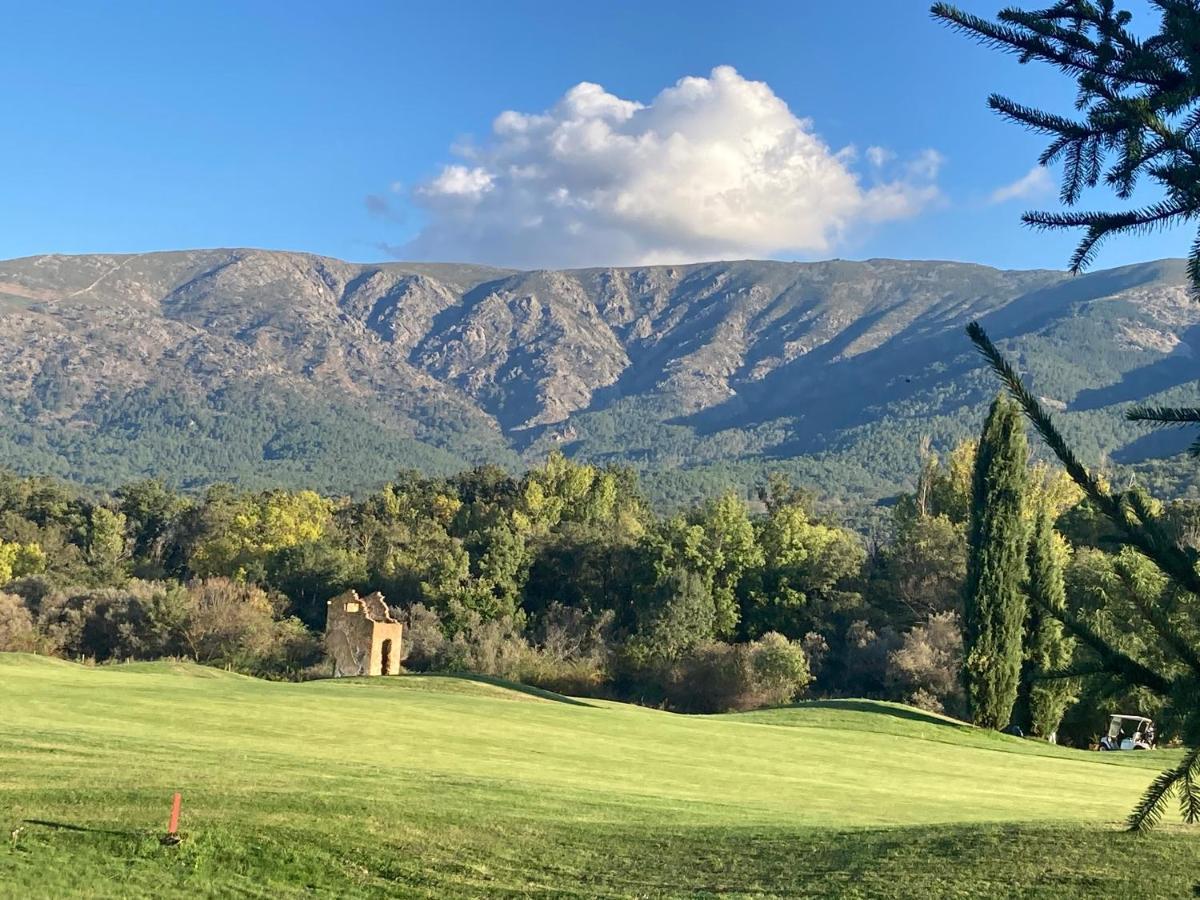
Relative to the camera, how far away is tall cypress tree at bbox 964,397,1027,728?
36.1 m

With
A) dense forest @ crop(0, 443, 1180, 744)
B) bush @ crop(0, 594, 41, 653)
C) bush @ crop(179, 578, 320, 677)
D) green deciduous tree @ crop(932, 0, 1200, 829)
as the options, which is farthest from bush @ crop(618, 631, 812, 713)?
green deciduous tree @ crop(932, 0, 1200, 829)

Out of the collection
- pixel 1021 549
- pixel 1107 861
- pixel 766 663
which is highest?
pixel 1021 549

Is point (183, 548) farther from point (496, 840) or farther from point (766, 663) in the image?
point (496, 840)

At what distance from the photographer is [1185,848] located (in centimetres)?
1102

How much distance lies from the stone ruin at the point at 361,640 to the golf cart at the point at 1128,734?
1085 inches

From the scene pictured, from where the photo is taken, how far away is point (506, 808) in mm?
13609

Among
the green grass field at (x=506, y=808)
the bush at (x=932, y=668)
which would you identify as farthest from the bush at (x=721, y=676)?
the green grass field at (x=506, y=808)

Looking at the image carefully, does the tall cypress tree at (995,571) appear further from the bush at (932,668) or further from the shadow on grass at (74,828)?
the shadow on grass at (74,828)

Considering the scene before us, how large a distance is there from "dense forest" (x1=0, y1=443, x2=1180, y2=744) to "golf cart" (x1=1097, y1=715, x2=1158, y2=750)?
5.02m

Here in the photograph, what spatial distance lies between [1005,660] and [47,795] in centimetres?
3010

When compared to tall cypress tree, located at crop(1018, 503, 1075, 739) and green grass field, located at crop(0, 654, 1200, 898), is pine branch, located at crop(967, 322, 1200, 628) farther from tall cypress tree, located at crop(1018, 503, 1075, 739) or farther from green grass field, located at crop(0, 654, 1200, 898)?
tall cypress tree, located at crop(1018, 503, 1075, 739)

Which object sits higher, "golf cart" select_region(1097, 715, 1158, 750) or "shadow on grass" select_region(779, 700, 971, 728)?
"shadow on grass" select_region(779, 700, 971, 728)

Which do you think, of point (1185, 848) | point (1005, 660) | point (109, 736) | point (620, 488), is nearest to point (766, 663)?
point (1005, 660)

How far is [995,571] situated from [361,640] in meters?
26.3
